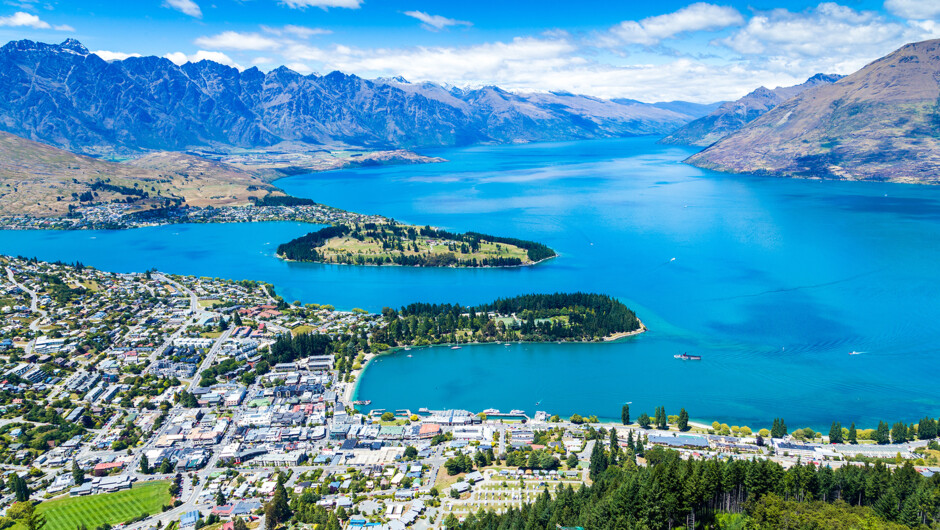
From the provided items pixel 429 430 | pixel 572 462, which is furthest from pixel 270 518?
pixel 572 462

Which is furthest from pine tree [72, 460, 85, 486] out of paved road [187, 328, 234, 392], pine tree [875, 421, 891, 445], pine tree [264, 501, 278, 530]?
pine tree [875, 421, 891, 445]

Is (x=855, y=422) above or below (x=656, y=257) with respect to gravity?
below

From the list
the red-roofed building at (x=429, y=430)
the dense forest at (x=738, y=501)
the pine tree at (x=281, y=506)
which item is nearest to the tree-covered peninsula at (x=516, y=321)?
the red-roofed building at (x=429, y=430)

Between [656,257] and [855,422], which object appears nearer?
[855,422]

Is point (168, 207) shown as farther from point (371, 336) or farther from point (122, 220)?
point (371, 336)

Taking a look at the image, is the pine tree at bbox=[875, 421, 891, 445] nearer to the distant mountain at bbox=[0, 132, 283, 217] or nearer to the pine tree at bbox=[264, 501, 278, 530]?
the pine tree at bbox=[264, 501, 278, 530]

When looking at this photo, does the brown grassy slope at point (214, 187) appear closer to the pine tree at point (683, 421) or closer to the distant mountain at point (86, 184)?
the distant mountain at point (86, 184)

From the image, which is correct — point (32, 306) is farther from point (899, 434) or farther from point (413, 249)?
point (899, 434)

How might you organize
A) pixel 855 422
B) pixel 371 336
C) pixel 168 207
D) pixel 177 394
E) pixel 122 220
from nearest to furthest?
pixel 855 422 → pixel 177 394 → pixel 371 336 → pixel 122 220 → pixel 168 207

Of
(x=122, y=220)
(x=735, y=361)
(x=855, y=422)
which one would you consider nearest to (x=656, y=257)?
(x=735, y=361)
